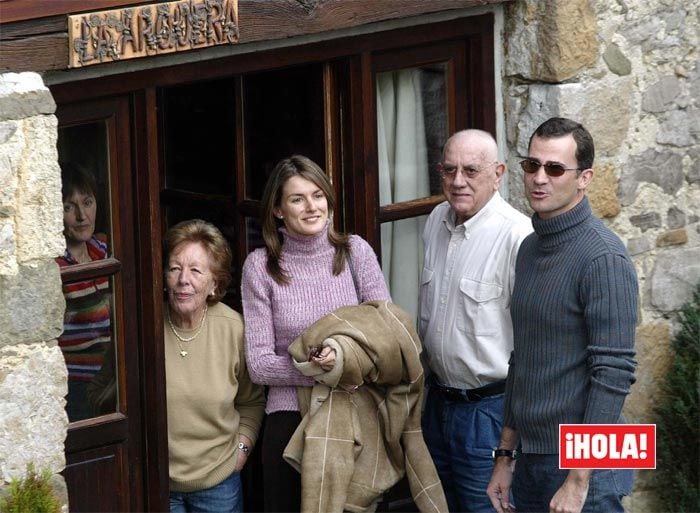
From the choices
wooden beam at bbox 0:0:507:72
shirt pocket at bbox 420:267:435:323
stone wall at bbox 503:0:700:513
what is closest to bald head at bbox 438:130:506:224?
shirt pocket at bbox 420:267:435:323

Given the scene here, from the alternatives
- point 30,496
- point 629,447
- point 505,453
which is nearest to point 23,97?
point 30,496

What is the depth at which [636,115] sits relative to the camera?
17.5 ft

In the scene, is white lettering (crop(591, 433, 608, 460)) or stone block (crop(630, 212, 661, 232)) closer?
white lettering (crop(591, 433, 608, 460))

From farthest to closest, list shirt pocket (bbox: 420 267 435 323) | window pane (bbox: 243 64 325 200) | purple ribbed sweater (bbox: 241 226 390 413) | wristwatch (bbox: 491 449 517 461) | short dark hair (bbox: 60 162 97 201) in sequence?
1. window pane (bbox: 243 64 325 200)
2. shirt pocket (bbox: 420 267 435 323)
3. purple ribbed sweater (bbox: 241 226 390 413)
4. short dark hair (bbox: 60 162 97 201)
5. wristwatch (bbox: 491 449 517 461)

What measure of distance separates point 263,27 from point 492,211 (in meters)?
0.99

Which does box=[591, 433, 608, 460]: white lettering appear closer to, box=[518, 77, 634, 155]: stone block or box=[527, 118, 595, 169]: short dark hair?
box=[527, 118, 595, 169]: short dark hair

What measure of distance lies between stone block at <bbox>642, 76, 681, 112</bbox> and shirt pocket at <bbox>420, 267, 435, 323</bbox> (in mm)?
1241

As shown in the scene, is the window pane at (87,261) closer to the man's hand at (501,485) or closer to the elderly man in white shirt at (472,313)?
the elderly man in white shirt at (472,313)

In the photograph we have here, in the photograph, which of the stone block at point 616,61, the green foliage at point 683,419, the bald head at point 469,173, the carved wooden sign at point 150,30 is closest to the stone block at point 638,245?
the green foliage at point 683,419

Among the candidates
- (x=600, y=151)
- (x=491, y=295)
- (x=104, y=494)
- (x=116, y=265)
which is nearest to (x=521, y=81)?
(x=600, y=151)

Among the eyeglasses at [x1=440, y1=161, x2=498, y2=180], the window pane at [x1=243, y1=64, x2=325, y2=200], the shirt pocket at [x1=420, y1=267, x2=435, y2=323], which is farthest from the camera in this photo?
the window pane at [x1=243, y1=64, x2=325, y2=200]

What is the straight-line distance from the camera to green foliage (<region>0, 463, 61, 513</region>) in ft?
12.3

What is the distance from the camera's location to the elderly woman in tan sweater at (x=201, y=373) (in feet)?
15.1

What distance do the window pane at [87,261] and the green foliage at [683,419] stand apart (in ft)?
7.52
